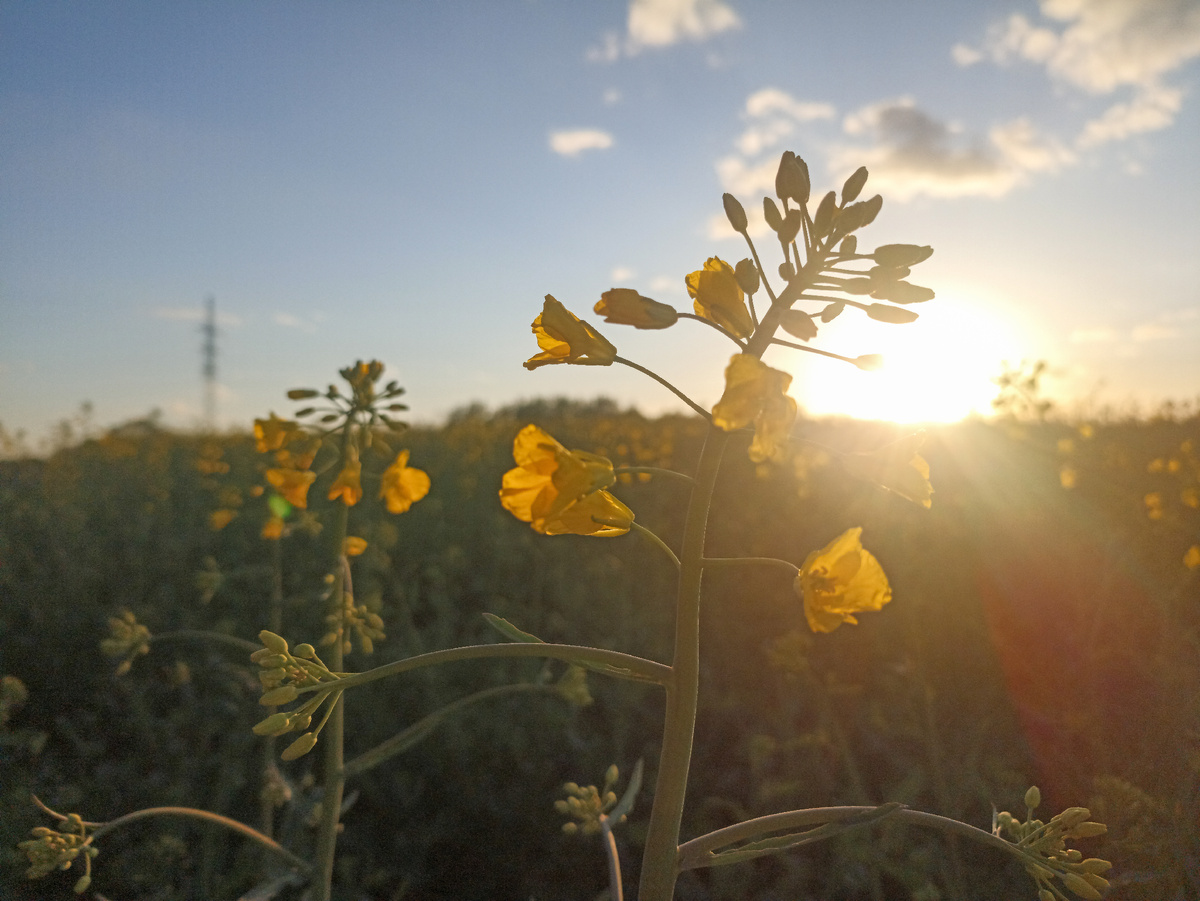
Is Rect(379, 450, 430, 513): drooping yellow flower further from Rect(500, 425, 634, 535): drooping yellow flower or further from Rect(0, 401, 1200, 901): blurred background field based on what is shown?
Rect(500, 425, 634, 535): drooping yellow flower

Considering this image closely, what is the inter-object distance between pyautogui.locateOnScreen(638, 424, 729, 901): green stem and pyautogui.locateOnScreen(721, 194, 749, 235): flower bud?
0.41m

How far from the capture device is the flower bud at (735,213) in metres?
1.17

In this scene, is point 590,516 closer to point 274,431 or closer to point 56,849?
point 274,431

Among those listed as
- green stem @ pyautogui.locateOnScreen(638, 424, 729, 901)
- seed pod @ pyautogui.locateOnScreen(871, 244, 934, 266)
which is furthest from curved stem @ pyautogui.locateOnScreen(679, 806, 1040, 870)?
seed pod @ pyautogui.locateOnScreen(871, 244, 934, 266)

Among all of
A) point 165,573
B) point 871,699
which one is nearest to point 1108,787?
point 871,699

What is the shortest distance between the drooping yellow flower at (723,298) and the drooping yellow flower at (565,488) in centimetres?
30

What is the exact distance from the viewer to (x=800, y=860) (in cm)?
313

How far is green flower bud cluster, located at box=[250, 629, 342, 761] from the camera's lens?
954mm

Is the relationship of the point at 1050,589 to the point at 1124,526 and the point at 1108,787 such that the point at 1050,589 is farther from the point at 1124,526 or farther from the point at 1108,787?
the point at 1108,787

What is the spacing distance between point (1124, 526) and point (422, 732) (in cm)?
571

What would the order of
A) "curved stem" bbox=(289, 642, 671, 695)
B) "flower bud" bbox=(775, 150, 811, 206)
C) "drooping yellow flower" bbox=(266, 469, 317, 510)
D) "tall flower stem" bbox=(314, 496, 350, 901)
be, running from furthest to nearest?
"drooping yellow flower" bbox=(266, 469, 317, 510)
"tall flower stem" bbox=(314, 496, 350, 901)
"flower bud" bbox=(775, 150, 811, 206)
"curved stem" bbox=(289, 642, 671, 695)

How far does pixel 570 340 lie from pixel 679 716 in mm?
625

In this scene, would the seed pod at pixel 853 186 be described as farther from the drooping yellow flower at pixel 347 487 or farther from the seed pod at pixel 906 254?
the drooping yellow flower at pixel 347 487

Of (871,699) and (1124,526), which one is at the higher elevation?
(1124,526)
